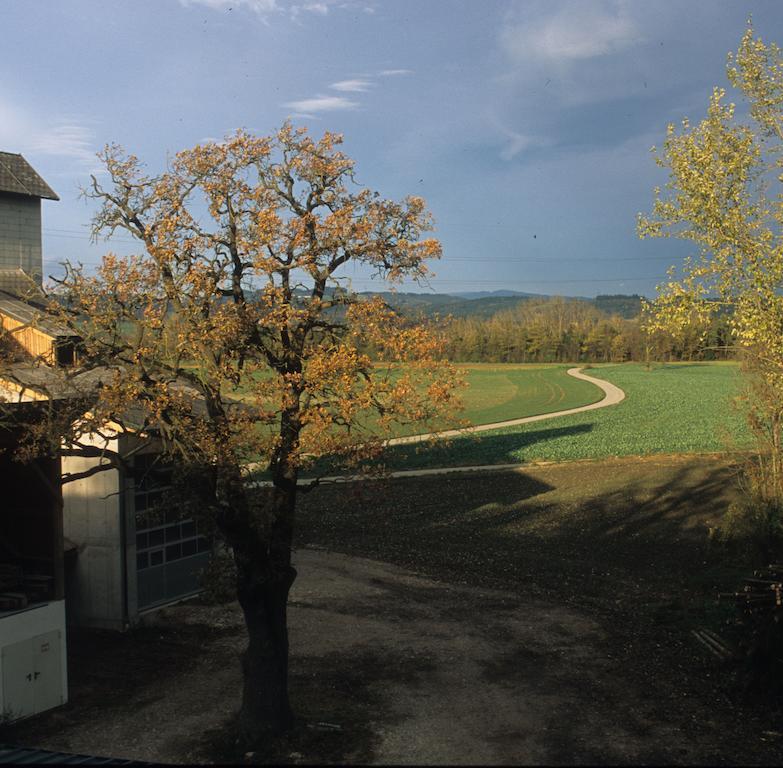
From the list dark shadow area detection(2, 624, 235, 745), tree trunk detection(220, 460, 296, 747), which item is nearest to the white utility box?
dark shadow area detection(2, 624, 235, 745)

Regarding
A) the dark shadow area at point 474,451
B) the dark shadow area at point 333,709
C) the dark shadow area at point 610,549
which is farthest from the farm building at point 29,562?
the dark shadow area at point 474,451

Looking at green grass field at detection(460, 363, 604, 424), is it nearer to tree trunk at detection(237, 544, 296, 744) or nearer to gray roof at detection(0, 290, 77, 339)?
gray roof at detection(0, 290, 77, 339)

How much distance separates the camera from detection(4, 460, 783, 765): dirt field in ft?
41.2

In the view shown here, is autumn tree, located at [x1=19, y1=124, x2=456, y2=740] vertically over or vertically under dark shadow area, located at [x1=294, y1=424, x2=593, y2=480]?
over

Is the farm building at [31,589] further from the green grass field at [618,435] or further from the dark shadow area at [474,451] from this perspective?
the dark shadow area at [474,451]

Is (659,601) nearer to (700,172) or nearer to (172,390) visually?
(700,172)

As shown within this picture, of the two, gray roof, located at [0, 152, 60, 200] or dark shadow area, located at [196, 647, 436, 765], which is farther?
gray roof, located at [0, 152, 60, 200]

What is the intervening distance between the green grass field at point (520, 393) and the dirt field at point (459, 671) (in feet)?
116

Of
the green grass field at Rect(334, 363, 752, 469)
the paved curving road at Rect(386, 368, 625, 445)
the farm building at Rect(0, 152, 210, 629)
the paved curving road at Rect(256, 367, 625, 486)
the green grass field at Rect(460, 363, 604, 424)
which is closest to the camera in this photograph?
the farm building at Rect(0, 152, 210, 629)

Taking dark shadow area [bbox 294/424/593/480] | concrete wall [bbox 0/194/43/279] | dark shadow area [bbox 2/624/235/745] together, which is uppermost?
concrete wall [bbox 0/194/43/279]

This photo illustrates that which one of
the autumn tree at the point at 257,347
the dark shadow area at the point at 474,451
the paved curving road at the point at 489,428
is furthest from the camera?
the dark shadow area at the point at 474,451

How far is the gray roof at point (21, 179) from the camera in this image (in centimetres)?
2664

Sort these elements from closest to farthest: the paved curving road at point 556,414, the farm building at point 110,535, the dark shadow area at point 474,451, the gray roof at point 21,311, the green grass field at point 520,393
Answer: the gray roof at point 21,311, the farm building at point 110,535, the dark shadow area at point 474,451, the paved curving road at point 556,414, the green grass field at point 520,393

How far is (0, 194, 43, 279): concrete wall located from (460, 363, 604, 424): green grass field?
123 ft
